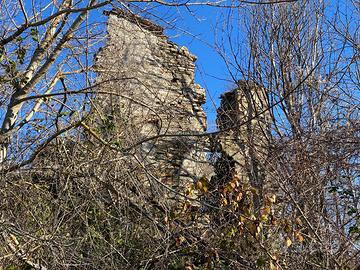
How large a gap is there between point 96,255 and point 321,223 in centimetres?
249

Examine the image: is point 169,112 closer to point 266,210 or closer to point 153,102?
point 153,102

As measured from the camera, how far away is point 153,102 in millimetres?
7531

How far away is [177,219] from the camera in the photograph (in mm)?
4801

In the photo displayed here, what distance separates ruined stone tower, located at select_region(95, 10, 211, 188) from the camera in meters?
5.66

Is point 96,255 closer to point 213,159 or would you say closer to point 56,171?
point 56,171

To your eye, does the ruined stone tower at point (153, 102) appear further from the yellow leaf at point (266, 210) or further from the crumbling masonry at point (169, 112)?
the yellow leaf at point (266, 210)

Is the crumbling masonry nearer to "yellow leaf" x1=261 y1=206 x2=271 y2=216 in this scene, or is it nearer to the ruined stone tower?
the ruined stone tower

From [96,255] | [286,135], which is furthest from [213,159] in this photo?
[96,255]

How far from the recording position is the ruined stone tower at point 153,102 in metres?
5.66

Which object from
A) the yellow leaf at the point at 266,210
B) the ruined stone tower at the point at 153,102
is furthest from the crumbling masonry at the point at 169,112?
the yellow leaf at the point at 266,210

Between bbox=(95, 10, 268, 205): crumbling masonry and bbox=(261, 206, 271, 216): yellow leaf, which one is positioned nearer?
bbox=(261, 206, 271, 216): yellow leaf

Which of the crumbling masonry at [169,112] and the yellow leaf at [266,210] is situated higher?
the crumbling masonry at [169,112]

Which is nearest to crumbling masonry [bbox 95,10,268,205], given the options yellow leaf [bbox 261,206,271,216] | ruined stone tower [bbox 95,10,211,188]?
ruined stone tower [bbox 95,10,211,188]

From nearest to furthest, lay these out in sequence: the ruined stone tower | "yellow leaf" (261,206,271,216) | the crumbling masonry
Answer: "yellow leaf" (261,206,271,216), the ruined stone tower, the crumbling masonry
